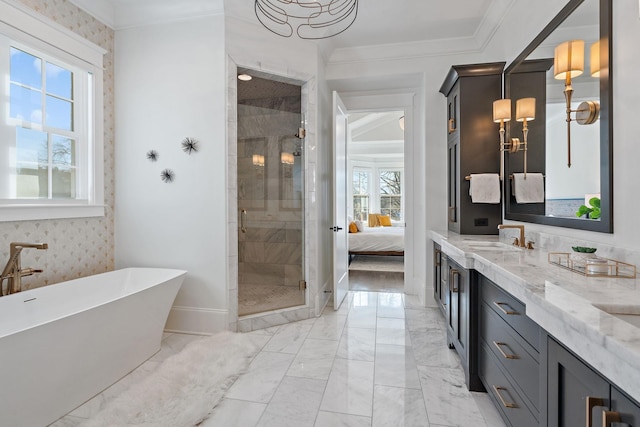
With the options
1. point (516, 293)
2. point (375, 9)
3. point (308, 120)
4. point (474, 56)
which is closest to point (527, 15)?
point (474, 56)

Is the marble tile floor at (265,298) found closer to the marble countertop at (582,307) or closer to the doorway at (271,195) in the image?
the doorway at (271,195)

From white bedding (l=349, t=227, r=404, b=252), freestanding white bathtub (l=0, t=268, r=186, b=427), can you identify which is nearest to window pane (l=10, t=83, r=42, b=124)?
freestanding white bathtub (l=0, t=268, r=186, b=427)

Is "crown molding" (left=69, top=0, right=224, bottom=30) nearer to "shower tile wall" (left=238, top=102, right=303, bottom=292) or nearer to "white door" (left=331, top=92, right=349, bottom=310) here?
"shower tile wall" (left=238, top=102, right=303, bottom=292)

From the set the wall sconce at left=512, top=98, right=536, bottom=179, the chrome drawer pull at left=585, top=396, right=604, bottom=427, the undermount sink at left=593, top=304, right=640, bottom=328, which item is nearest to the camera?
the chrome drawer pull at left=585, top=396, right=604, bottom=427

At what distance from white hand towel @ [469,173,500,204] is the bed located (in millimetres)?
3140

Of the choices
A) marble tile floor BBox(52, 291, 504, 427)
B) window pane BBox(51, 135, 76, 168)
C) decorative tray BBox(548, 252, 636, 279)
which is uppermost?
window pane BBox(51, 135, 76, 168)

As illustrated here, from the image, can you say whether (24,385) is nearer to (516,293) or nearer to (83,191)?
(83,191)

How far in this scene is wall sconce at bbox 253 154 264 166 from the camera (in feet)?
10.7

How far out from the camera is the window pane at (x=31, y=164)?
7.69ft

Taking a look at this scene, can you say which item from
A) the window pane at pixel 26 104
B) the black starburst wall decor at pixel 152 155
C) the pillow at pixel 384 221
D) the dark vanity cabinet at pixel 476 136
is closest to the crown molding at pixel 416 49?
the dark vanity cabinet at pixel 476 136

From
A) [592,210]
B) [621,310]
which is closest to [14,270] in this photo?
[621,310]

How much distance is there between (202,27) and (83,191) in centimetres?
175

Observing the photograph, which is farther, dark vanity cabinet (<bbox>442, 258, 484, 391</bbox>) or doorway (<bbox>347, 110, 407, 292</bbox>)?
doorway (<bbox>347, 110, 407, 292</bbox>)

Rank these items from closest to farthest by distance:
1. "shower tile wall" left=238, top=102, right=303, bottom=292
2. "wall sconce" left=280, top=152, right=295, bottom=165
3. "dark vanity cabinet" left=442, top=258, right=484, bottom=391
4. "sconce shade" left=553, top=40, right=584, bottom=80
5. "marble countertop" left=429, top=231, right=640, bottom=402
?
"marble countertop" left=429, top=231, right=640, bottom=402, "sconce shade" left=553, top=40, right=584, bottom=80, "dark vanity cabinet" left=442, top=258, right=484, bottom=391, "shower tile wall" left=238, top=102, right=303, bottom=292, "wall sconce" left=280, top=152, right=295, bottom=165
